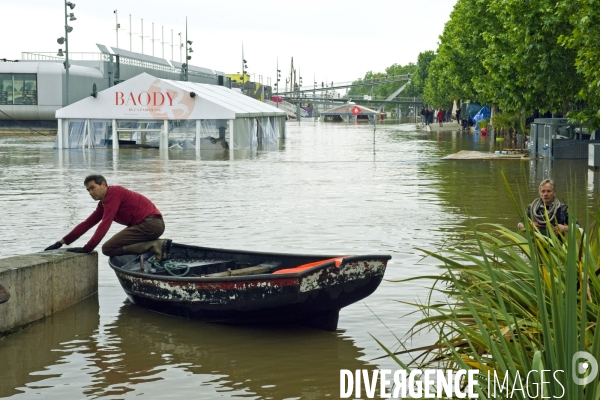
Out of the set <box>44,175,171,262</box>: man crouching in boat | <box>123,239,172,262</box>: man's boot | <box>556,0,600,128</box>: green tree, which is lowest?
<box>123,239,172,262</box>: man's boot

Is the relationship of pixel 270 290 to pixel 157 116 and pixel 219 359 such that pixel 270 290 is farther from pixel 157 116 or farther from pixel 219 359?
pixel 157 116

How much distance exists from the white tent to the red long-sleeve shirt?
121 ft

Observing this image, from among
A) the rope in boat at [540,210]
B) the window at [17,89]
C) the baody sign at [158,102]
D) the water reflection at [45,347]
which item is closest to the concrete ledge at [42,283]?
the water reflection at [45,347]

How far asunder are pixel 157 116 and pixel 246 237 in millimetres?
33790

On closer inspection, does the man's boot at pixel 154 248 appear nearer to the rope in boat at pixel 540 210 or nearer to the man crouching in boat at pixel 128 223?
the man crouching in boat at pixel 128 223

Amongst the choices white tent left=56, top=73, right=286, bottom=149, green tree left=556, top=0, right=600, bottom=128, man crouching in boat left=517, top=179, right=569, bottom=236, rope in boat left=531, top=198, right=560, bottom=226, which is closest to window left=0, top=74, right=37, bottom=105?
white tent left=56, top=73, right=286, bottom=149

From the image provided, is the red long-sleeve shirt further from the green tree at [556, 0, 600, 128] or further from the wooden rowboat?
the green tree at [556, 0, 600, 128]

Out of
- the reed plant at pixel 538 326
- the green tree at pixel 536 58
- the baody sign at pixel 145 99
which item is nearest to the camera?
the reed plant at pixel 538 326

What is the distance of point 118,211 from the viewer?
12695 millimetres

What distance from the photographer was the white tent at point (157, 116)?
4962cm

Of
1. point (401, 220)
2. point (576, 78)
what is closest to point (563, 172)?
point (576, 78)

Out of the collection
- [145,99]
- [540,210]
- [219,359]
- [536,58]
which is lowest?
[219,359]

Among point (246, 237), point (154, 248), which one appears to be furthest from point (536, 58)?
point (154, 248)

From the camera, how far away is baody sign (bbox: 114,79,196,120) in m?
49.6
